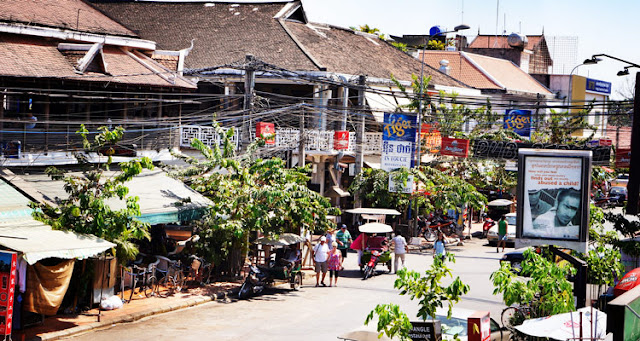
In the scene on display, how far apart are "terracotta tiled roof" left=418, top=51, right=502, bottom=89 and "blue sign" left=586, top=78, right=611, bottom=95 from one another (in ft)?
75.3

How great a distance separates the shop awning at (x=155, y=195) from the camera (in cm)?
2110

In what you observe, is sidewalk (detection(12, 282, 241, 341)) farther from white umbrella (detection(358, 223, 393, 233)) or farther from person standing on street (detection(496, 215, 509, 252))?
person standing on street (detection(496, 215, 509, 252))

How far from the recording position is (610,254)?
1870 centimetres

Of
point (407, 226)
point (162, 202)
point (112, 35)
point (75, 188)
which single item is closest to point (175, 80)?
point (112, 35)

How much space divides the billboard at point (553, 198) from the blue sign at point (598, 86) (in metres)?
66.4

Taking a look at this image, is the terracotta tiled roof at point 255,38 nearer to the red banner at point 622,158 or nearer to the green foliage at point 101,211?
the red banner at point 622,158

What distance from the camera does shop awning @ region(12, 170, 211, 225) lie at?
69.2 ft

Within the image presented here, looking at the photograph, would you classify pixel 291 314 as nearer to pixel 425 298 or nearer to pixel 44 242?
pixel 44 242

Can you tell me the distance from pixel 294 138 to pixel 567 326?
22.9 metres

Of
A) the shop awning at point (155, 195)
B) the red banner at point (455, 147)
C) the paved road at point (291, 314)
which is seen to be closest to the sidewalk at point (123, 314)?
the paved road at point (291, 314)

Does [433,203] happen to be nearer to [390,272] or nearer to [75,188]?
[390,272]

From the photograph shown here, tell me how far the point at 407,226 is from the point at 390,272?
8.74 m

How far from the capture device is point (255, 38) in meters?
41.7

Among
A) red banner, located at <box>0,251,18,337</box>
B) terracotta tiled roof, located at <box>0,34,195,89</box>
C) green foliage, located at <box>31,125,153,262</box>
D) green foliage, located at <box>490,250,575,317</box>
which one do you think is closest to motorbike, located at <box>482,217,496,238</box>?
terracotta tiled roof, located at <box>0,34,195,89</box>
